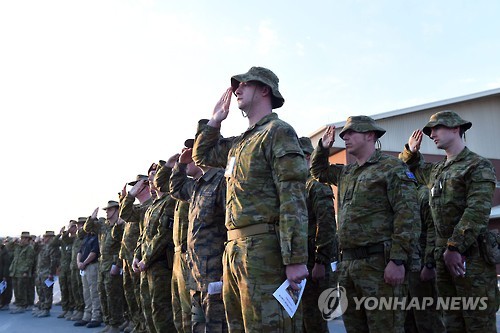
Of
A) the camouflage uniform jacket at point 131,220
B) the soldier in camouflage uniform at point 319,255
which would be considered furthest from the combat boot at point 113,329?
the soldier in camouflage uniform at point 319,255

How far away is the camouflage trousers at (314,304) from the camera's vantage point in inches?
182

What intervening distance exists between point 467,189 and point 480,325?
1168 millimetres

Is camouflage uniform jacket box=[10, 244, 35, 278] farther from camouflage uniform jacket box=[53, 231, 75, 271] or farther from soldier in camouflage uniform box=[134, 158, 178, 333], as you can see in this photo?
soldier in camouflage uniform box=[134, 158, 178, 333]

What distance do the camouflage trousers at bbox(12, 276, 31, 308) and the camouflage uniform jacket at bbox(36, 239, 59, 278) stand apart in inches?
35.6

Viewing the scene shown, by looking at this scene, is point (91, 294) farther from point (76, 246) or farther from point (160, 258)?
point (160, 258)

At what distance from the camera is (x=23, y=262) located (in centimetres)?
1372

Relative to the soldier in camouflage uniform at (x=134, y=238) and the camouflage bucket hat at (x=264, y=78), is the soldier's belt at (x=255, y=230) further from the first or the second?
the soldier in camouflage uniform at (x=134, y=238)

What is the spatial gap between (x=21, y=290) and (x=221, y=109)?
12.7 meters

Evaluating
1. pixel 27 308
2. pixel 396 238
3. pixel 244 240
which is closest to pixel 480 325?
pixel 396 238

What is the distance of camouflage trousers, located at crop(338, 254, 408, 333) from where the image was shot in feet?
11.4

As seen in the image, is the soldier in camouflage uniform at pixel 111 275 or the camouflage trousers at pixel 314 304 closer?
the camouflage trousers at pixel 314 304

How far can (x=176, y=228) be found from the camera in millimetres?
4906

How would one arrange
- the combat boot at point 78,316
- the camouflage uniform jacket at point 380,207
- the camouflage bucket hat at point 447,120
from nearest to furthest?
the camouflage uniform jacket at point 380,207
the camouflage bucket hat at point 447,120
the combat boot at point 78,316

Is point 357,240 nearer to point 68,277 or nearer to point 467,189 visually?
point 467,189
